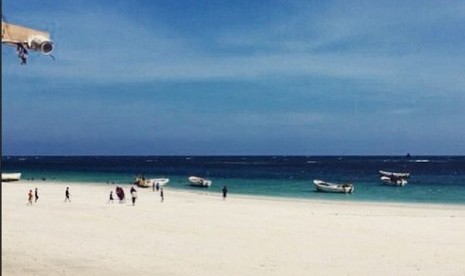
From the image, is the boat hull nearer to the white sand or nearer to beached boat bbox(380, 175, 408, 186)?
beached boat bbox(380, 175, 408, 186)

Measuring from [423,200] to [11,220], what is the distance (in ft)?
119

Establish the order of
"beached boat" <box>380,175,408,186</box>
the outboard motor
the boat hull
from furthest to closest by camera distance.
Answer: "beached boat" <box>380,175,408,186</box>, the boat hull, the outboard motor

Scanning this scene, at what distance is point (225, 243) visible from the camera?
22.1 m

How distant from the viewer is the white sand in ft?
56.5

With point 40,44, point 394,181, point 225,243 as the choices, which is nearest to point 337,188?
point 394,181

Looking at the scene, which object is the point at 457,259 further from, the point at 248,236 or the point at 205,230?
the point at 205,230

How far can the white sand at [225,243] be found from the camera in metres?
17.2

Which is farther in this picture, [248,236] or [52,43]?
[248,236]

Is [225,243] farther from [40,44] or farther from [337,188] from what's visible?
[337,188]

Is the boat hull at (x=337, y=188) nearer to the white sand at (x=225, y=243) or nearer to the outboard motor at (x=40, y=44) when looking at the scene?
the white sand at (x=225, y=243)

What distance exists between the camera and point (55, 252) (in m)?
19.0

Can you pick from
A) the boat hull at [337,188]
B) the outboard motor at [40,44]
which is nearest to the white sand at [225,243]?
the outboard motor at [40,44]

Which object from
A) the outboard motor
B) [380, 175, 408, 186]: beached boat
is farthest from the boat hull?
the outboard motor

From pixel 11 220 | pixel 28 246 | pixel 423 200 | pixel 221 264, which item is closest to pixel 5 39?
pixel 221 264
